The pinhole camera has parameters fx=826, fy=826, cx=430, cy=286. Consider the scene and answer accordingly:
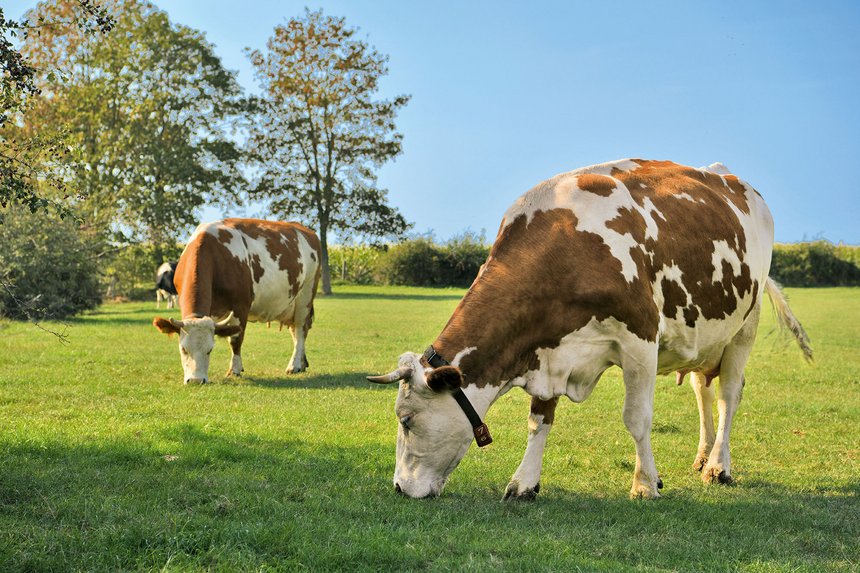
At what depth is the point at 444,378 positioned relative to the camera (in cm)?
524

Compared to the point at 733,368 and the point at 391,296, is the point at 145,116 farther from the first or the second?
the point at 733,368

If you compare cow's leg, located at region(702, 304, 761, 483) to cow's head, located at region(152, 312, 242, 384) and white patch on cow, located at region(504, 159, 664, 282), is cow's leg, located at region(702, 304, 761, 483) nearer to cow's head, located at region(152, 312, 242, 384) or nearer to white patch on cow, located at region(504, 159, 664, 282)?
white patch on cow, located at region(504, 159, 664, 282)

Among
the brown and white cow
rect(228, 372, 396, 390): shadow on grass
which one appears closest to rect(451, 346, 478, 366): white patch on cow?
rect(228, 372, 396, 390): shadow on grass

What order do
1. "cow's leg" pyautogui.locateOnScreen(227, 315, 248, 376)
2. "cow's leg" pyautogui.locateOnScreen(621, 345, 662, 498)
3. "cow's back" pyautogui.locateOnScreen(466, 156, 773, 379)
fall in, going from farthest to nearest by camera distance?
"cow's leg" pyautogui.locateOnScreen(227, 315, 248, 376) → "cow's leg" pyautogui.locateOnScreen(621, 345, 662, 498) → "cow's back" pyautogui.locateOnScreen(466, 156, 773, 379)

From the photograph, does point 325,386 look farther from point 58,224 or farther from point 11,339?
point 58,224

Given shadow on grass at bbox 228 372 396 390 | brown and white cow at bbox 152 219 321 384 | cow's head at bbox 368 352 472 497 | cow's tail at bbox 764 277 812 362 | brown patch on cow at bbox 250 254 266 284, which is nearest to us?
cow's head at bbox 368 352 472 497

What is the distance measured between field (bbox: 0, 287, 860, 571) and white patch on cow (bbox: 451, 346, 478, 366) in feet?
3.17

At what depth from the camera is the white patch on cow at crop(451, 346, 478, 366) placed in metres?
5.47

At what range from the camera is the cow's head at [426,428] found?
5434mm

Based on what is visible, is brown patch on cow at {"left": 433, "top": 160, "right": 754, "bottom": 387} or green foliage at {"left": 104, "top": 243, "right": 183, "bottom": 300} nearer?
brown patch on cow at {"left": 433, "top": 160, "right": 754, "bottom": 387}

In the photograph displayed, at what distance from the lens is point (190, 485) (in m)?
5.86

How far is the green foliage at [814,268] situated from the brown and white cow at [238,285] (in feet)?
158

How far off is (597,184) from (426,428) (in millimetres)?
2305

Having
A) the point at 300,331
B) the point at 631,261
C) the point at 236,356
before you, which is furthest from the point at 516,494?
the point at 300,331
